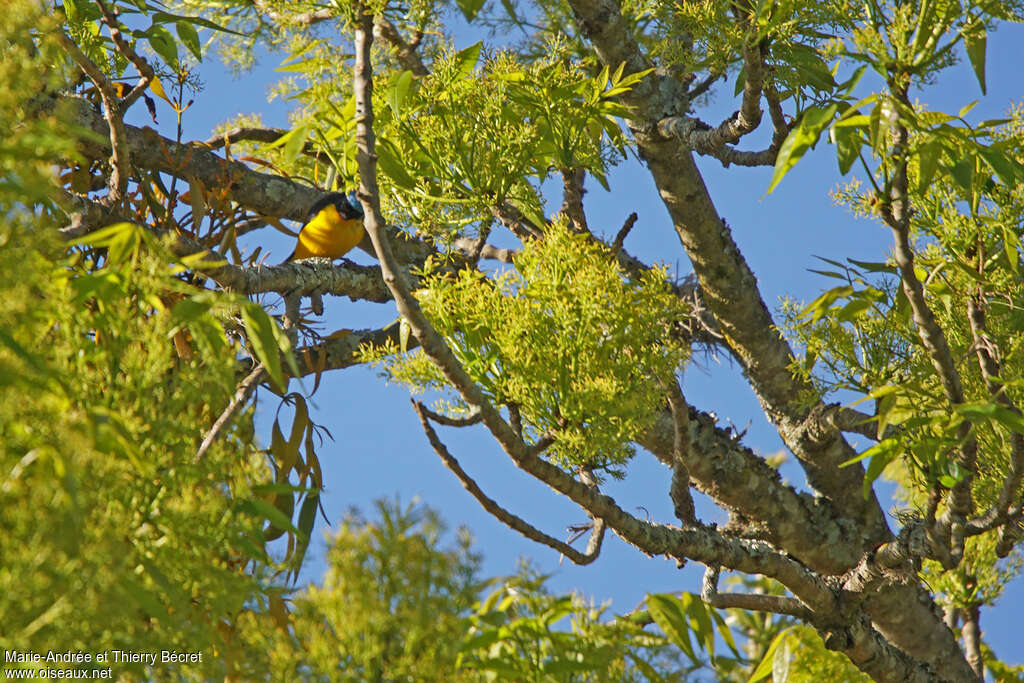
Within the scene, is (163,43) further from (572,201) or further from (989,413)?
(989,413)

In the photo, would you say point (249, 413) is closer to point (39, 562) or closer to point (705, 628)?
point (39, 562)

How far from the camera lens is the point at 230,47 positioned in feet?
7.64

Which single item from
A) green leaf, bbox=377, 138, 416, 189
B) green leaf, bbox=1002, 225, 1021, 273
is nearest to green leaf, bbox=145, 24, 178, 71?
green leaf, bbox=377, 138, 416, 189

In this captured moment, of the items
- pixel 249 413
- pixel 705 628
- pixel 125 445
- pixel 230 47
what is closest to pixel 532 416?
pixel 705 628

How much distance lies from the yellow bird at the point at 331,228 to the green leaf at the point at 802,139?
1.06 m

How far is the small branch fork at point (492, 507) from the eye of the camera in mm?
970

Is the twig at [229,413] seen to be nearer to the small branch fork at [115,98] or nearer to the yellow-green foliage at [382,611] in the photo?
the yellow-green foliage at [382,611]

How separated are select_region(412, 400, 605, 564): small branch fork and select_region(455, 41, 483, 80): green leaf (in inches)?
16.8

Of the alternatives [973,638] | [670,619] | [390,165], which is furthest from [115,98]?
[973,638]

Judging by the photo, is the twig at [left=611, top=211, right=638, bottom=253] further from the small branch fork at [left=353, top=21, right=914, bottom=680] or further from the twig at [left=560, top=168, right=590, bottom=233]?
the small branch fork at [left=353, top=21, right=914, bottom=680]

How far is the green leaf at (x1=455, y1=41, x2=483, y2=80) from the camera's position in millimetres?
1142

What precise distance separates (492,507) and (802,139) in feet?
1.67

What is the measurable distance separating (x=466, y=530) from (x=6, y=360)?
0.29 m

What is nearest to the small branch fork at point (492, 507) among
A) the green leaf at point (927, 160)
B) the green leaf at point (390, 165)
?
the green leaf at point (390, 165)
